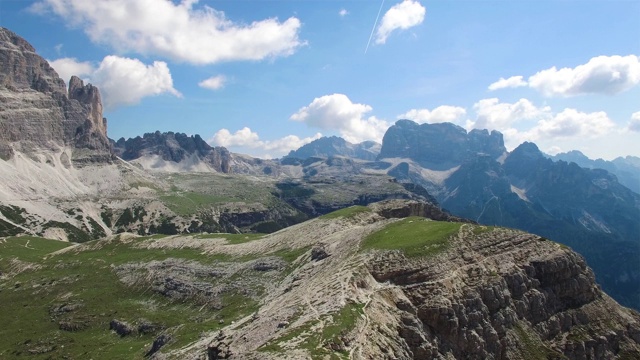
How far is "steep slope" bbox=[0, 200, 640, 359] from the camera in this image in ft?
165

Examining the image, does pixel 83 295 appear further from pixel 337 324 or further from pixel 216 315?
pixel 337 324

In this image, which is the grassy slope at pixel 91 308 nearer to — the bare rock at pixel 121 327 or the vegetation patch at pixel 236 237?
the vegetation patch at pixel 236 237

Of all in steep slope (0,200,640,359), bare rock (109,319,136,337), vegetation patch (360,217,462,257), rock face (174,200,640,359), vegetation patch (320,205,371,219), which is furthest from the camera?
vegetation patch (320,205,371,219)

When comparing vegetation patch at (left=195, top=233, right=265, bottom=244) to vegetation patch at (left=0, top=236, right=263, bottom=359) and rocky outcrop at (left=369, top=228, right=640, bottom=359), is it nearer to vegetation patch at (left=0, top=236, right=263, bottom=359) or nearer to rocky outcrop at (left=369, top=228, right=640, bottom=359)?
vegetation patch at (left=0, top=236, right=263, bottom=359)

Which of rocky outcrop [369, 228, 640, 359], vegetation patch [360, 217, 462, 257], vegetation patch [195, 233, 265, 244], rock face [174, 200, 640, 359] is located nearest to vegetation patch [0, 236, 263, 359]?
vegetation patch [195, 233, 265, 244]

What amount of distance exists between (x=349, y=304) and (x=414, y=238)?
73.4 feet

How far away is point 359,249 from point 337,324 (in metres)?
25.3

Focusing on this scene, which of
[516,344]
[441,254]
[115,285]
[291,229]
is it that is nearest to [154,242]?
[115,285]

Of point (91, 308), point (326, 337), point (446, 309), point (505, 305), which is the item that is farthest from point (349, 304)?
point (91, 308)

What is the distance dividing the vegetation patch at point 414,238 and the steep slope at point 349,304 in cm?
29

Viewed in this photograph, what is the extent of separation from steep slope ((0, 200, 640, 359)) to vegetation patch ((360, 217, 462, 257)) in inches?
11.3

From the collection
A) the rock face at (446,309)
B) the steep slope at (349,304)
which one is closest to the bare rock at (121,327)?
the steep slope at (349,304)

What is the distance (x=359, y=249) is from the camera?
71.7 meters

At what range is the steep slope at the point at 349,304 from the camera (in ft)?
165
